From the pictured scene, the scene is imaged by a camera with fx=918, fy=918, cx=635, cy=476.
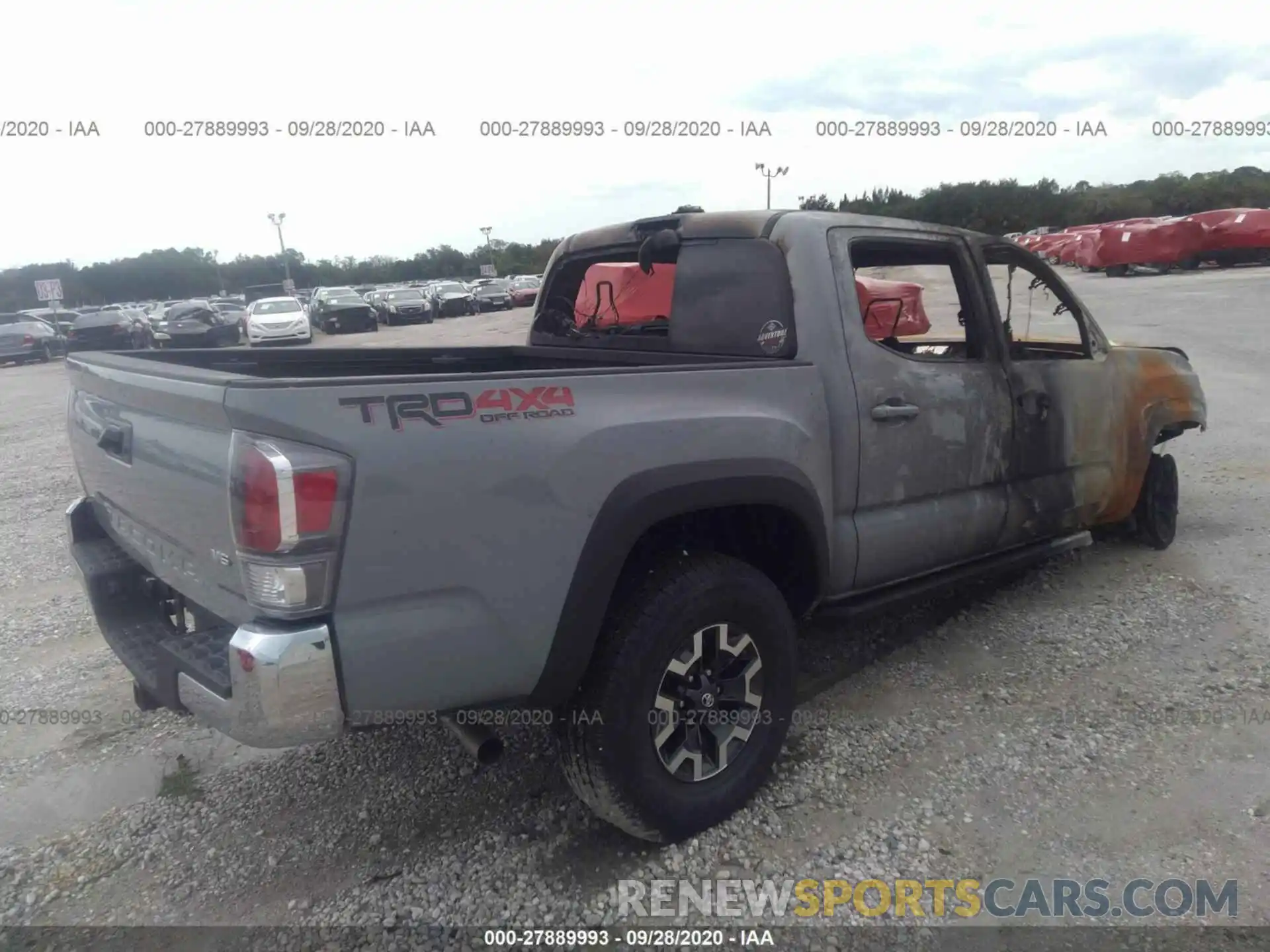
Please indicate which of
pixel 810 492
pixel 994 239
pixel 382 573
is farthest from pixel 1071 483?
pixel 382 573

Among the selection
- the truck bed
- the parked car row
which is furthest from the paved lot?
the parked car row

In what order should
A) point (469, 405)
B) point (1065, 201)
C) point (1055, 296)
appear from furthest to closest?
point (1065, 201) < point (1055, 296) < point (469, 405)

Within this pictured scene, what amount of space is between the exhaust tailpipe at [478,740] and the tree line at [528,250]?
39.5m

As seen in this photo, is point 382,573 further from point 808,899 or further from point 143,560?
point 808,899

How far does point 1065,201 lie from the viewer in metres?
60.4

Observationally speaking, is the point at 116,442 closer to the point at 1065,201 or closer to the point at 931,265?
the point at 931,265

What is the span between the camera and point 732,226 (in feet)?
11.2

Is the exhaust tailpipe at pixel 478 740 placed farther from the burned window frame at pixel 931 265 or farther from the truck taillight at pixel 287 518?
the burned window frame at pixel 931 265

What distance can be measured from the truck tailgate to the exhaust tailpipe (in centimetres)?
63

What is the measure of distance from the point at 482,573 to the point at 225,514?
24.6 inches

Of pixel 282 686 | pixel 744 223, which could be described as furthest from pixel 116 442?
pixel 744 223

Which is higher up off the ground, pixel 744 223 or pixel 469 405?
pixel 744 223

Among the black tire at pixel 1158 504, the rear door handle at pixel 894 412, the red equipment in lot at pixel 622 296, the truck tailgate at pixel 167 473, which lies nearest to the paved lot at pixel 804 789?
the black tire at pixel 1158 504

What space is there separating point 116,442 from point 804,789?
243 cm
